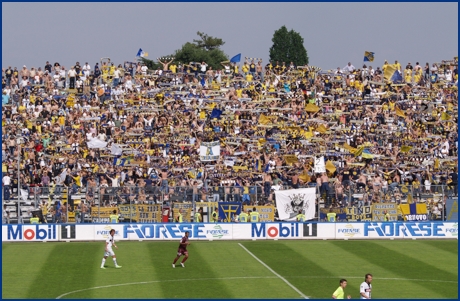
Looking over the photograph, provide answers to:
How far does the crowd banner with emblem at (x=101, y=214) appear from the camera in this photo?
4934 cm

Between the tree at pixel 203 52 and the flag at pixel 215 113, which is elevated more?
the tree at pixel 203 52

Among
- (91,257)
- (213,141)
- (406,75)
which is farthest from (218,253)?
(406,75)

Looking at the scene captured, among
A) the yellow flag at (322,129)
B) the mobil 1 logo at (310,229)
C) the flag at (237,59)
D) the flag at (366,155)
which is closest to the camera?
the mobil 1 logo at (310,229)

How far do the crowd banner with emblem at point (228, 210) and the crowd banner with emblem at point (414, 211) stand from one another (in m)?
9.90

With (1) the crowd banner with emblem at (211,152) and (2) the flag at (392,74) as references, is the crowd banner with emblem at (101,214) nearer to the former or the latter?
(1) the crowd banner with emblem at (211,152)

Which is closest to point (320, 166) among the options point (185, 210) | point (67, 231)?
point (185, 210)

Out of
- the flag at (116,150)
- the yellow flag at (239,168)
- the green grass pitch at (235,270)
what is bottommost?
the green grass pitch at (235,270)

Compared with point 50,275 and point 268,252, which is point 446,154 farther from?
point 50,275

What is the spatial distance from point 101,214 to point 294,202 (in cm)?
1155

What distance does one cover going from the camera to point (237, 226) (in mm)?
47688

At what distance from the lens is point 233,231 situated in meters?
47.7

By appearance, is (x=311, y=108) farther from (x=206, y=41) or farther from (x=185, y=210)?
(x=206, y=41)

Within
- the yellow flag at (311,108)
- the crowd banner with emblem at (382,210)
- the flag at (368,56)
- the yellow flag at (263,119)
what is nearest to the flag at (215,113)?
the yellow flag at (263,119)

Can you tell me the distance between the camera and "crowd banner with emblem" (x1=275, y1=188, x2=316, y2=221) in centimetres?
5062
